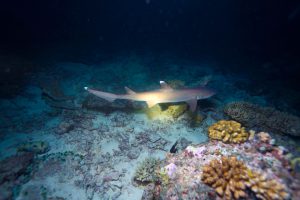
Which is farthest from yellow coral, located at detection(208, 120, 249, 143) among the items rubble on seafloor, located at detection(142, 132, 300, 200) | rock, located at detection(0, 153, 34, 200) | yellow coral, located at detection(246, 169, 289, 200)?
rock, located at detection(0, 153, 34, 200)

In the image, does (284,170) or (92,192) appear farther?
(92,192)

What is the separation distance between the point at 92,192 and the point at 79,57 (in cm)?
1549

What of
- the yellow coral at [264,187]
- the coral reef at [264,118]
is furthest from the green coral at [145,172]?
the coral reef at [264,118]

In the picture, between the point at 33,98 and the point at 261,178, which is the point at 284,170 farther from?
the point at 33,98

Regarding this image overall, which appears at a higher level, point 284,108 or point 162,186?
point 284,108

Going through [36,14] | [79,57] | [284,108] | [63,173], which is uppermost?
[36,14]

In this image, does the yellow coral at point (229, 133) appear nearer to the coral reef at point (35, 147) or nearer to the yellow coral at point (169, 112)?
the yellow coral at point (169, 112)

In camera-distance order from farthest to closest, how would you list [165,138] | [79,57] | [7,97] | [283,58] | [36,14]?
[36,14]
[283,58]
[79,57]
[7,97]
[165,138]

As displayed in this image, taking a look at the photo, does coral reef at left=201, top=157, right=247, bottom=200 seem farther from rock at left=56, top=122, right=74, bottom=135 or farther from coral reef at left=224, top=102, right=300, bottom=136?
rock at left=56, top=122, right=74, bottom=135

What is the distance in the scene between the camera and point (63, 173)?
Result: 6.46m

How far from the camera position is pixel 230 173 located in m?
4.45

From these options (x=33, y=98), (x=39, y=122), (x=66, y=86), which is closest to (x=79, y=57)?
(x=66, y=86)

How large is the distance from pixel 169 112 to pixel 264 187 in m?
5.48

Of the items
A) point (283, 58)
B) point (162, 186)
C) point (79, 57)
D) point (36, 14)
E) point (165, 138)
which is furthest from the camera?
point (36, 14)
